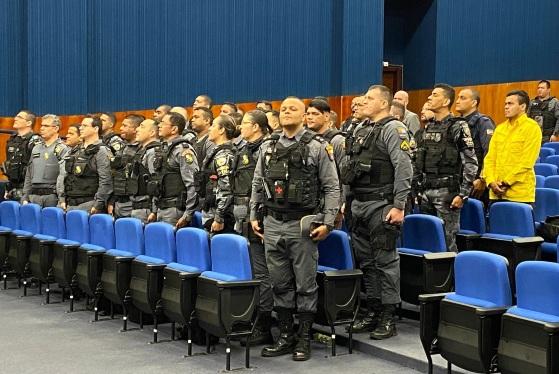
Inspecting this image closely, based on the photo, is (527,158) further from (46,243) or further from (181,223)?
(46,243)

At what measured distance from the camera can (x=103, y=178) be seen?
6.38 meters

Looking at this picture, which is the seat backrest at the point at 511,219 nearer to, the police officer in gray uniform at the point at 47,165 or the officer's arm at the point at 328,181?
the officer's arm at the point at 328,181

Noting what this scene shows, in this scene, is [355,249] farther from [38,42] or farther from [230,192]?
[38,42]

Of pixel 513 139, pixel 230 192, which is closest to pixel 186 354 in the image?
pixel 230 192

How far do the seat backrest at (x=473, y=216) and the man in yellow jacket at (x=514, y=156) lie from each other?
24 centimetres

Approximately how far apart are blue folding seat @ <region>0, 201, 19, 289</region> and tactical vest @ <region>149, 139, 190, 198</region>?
1735mm

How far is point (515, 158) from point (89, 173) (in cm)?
340

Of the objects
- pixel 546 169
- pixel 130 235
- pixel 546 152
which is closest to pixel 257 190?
pixel 130 235

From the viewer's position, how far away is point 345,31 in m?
10.4

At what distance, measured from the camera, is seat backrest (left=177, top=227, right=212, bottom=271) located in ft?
14.7

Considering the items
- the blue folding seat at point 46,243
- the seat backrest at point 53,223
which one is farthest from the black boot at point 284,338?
the seat backrest at point 53,223

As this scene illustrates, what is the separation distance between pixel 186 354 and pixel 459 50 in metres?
7.97

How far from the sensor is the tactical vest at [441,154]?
199 inches

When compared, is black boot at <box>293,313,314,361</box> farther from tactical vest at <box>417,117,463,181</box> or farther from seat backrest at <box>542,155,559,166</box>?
seat backrest at <box>542,155,559,166</box>
